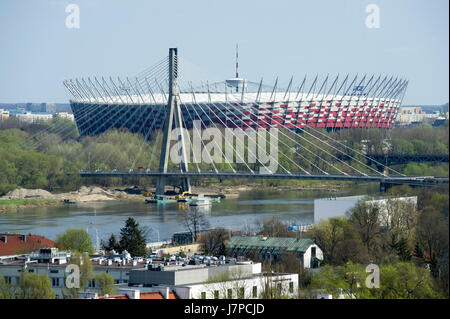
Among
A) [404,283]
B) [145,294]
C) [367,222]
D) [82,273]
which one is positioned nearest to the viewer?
[404,283]

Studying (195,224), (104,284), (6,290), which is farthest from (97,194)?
(6,290)

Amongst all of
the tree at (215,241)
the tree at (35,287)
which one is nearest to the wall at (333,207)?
the tree at (215,241)

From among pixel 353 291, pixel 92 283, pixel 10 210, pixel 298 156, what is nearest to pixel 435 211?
pixel 353 291

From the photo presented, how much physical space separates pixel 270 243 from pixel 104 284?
17.3ft

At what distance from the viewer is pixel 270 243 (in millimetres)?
15508

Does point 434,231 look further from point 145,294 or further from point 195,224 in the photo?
point 195,224

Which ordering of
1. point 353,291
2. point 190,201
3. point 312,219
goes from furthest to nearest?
point 190,201 < point 312,219 < point 353,291

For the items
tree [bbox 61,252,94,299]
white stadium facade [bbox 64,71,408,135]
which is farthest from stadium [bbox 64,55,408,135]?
tree [bbox 61,252,94,299]

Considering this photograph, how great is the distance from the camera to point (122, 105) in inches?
1634

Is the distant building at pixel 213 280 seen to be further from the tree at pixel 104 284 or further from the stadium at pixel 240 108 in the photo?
the stadium at pixel 240 108

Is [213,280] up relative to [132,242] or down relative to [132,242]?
up

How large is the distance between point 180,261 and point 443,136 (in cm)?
543
